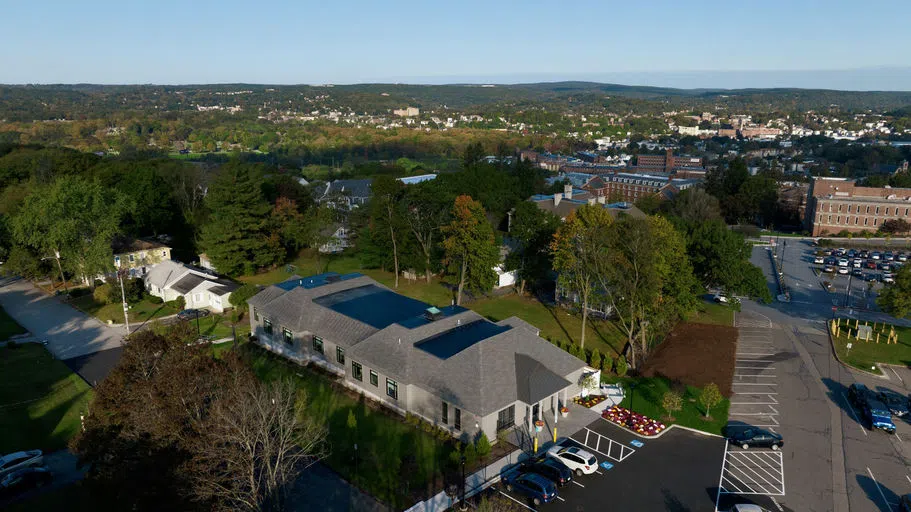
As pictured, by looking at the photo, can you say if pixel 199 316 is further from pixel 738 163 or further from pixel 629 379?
pixel 738 163

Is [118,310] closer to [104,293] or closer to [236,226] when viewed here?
[104,293]

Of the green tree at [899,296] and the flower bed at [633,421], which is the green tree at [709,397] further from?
the green tree at [899,296]

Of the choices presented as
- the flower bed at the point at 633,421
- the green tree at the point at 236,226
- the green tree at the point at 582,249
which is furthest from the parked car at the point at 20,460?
the green tree at the point at 236,226

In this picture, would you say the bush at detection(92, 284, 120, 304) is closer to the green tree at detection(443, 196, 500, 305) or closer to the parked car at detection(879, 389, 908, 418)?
the green tree at detection(443, 196, 500, 305)

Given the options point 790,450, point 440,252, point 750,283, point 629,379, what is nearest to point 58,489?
point 629,379

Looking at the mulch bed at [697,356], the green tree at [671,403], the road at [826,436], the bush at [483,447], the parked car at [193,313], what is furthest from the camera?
the parked car at [193,313]

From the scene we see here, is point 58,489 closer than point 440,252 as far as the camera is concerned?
Yes

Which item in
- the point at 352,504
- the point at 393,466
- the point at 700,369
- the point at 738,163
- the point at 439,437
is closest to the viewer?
the point at 352,504
